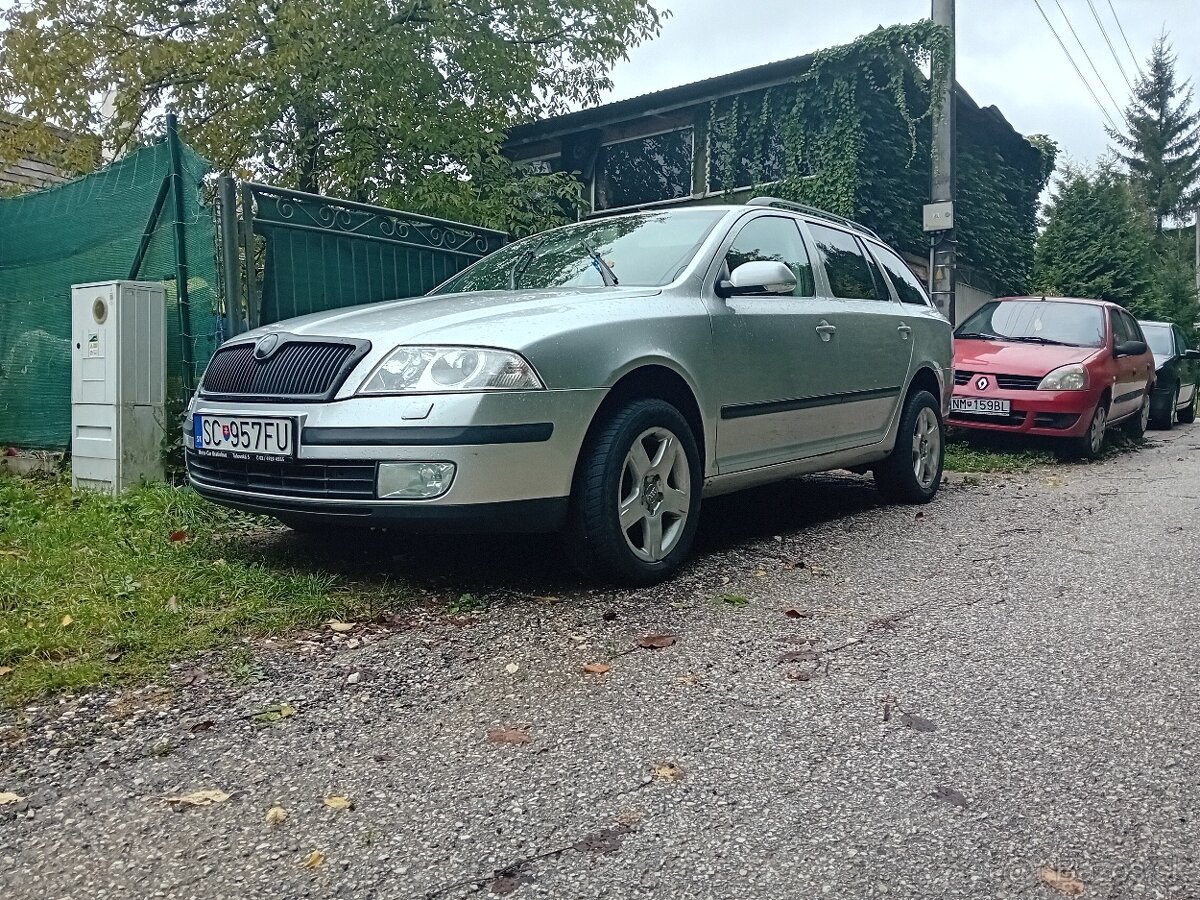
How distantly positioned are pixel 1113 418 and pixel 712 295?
687cm

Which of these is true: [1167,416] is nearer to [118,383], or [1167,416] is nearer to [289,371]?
[118,383]

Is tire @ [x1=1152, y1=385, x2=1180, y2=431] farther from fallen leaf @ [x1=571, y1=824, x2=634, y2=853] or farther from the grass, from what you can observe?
fallen leaf @ [x1=571, y1=824, x2=634, y2=853]

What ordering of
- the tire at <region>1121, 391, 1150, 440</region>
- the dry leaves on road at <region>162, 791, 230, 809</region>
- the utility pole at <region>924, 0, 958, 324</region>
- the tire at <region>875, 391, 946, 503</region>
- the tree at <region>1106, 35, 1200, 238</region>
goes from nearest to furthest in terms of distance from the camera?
the dry leaves on road at <region>162, 791, 230, 809</region> → the tire at <region>875, 391, 946, 503</region> → the utility pole at <region>924, 0, 958, 324</region> → the tire at <region>1121, 391, 1150, 440</region> → the tree at <region>1106, 35, 1200, 238</region>

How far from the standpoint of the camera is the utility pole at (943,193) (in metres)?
10.3

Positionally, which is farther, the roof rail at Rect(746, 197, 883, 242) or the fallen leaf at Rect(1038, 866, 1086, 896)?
the roof rail at Rect(746, 197, 883, 242)

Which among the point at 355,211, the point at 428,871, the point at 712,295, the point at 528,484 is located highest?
the point at 355,211

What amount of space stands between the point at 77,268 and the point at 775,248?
4136 millimetres

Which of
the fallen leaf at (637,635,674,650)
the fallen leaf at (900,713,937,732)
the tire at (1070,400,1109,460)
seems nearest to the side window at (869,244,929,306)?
the tire at (1070,400,1109,460)

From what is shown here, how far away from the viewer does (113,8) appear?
1193 centimetres

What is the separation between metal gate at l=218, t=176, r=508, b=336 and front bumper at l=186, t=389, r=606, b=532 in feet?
6.53

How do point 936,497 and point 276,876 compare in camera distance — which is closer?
point 276,876

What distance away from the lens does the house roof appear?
47.5 ft

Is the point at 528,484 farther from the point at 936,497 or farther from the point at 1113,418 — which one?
the point at 1113,418

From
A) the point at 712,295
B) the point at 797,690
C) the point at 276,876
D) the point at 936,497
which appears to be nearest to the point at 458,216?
the point at 936,497
